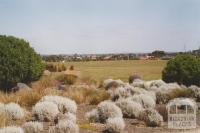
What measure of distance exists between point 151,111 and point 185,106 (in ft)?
12.6

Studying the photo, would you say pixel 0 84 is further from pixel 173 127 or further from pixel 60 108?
pixel 173 127

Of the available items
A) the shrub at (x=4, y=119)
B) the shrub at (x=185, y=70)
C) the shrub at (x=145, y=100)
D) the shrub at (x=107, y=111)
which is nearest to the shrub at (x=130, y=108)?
the shrub at (x=107, y=111)

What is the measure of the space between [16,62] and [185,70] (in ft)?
32.5

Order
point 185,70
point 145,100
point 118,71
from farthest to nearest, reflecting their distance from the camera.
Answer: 1. point 118,71
2. point 185,70
3. point 145,100

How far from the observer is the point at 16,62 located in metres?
29.6

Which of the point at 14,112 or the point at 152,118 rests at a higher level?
the point at 14,112

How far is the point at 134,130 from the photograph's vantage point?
685 inches

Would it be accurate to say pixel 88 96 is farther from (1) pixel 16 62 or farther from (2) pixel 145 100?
(1) pixel 16 62

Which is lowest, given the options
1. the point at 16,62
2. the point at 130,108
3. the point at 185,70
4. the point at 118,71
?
the point at 118,71

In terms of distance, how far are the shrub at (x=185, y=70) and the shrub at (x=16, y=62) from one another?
8.03m

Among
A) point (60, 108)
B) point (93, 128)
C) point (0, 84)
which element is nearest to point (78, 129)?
point (93, 128)

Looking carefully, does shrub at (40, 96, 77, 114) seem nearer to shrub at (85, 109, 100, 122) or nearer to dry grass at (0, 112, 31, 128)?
shrub at (85, 109, 100, 122)

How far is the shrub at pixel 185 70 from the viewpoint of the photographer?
1282 inches

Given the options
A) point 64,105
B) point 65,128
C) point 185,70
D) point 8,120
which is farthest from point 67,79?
point 65,128
